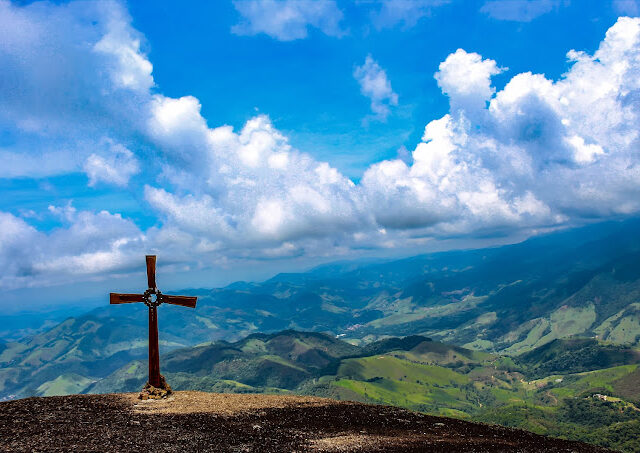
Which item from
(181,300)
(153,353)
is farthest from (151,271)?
(153,353)

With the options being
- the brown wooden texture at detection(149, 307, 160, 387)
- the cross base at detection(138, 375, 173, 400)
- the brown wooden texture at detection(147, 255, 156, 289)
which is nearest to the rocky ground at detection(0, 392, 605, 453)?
the cross base at detection(138, 375, 173, 400)

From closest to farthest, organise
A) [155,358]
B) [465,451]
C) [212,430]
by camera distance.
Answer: [465,451] → [212,430] → [155,358]

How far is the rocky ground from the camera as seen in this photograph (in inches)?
966

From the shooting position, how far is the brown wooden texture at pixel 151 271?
3869cm

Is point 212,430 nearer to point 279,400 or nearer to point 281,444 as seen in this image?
point 281,444

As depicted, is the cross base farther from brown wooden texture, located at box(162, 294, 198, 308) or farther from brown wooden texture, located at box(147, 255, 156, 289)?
brown wooden texture, located at box(147, 255, 156, 289)

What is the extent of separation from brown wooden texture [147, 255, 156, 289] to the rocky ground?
1050 cm

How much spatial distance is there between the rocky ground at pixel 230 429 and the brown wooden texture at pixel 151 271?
34.5 ft

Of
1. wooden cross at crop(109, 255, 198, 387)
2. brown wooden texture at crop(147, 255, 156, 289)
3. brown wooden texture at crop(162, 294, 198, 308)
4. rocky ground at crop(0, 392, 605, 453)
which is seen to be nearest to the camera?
rocky ground at crop(0, 392, 605, 453)

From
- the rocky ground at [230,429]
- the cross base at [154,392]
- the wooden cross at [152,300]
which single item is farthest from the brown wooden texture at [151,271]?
the rocky ground at [230,429]

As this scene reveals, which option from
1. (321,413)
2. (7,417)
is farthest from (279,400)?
(7,417)

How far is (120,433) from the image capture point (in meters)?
25.7

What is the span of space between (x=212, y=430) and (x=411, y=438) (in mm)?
14145

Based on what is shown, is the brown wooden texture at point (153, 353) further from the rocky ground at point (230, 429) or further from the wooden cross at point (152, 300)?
the rocky ground at point (230, 429)
